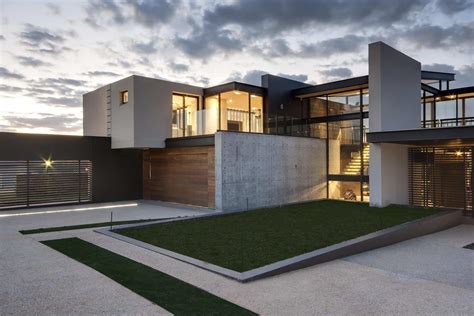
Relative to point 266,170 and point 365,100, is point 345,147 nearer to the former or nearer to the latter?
point 365,100

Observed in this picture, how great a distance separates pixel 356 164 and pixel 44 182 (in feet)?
48.8

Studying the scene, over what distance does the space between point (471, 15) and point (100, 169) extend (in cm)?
1740

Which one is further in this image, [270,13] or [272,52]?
[272,52]

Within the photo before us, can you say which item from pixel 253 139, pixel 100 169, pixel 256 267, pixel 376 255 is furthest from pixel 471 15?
pixel 100 169

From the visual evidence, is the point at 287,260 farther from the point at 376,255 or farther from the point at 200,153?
the point at 200,153

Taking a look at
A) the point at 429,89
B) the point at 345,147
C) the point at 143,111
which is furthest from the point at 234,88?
the point at 429,89

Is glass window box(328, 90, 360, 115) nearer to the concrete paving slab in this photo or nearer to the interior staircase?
the interior staircase

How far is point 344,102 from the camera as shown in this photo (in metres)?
18.3

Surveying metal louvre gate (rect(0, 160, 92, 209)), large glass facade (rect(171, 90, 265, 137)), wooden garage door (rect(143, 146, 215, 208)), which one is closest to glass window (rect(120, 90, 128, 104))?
large glass facade (rect(171, 90, 265, 137))

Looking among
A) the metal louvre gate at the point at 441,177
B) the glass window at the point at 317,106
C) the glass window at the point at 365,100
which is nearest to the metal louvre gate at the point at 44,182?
the glass window at the point at 317,106

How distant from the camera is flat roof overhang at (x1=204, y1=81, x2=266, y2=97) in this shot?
1739 centimetres

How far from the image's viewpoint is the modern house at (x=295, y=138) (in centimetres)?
1427

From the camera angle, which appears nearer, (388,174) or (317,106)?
(388,174)

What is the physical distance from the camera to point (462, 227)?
40.3 feet
